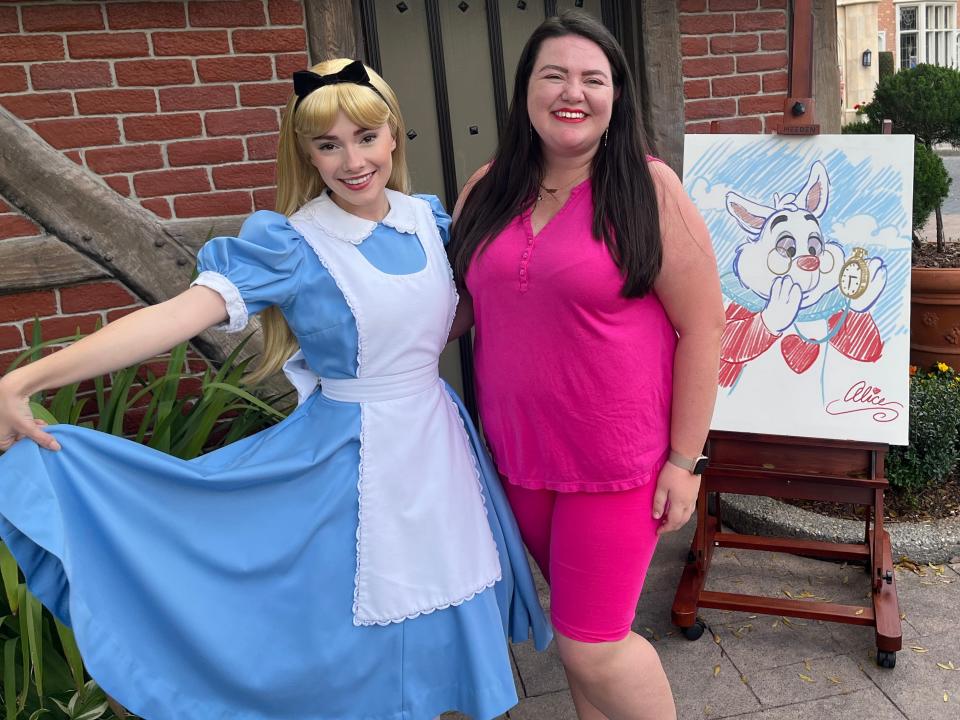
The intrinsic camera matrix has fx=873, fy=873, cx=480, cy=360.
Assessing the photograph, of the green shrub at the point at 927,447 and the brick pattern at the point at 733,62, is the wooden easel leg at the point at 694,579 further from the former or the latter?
the brick pattern at the point at 733,62

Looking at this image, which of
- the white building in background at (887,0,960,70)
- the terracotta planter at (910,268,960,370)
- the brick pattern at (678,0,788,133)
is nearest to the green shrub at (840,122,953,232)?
the terracotta planter at (910,268,960,370)

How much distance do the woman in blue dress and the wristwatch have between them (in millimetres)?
406

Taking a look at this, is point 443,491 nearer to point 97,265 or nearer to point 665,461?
point 665,461

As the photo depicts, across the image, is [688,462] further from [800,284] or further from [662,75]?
Result: [662,75]

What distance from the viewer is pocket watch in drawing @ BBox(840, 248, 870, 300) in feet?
8.28

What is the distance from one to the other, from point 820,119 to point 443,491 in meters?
2.65

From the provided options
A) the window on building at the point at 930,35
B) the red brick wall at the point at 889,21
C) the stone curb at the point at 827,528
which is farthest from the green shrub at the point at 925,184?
the window on building at the point at 930,35

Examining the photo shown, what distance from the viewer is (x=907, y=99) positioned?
16.2 feet

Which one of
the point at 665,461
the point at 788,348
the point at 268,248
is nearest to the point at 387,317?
the point at 268,248

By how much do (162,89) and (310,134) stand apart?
4.62ft

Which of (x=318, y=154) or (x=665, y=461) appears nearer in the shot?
(x=318, y=154)

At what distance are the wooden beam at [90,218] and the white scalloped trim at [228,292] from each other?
55.2 inches

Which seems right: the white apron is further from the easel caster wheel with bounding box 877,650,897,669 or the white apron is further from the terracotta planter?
the terracotta planter

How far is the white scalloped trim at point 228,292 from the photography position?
157 cm
